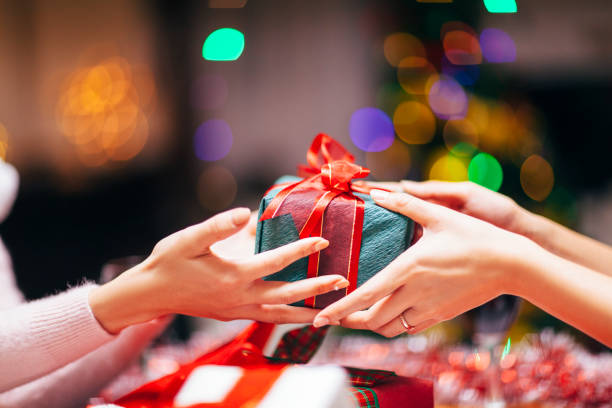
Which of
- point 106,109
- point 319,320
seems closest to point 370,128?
point 106,109

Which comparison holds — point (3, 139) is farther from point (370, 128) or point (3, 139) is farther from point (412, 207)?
point (412, 207)

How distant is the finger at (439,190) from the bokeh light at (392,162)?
3.75 feet

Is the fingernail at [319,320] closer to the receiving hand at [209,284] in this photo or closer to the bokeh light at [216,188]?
the receiving hand at [209,284]

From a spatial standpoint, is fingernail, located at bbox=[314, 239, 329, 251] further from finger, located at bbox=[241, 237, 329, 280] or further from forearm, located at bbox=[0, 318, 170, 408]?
forearm, located at bbox=[0, 318, 170, 408]

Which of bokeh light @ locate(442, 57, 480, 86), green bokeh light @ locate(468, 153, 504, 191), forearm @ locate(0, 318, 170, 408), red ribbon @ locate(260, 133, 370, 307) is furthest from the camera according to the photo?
bokeh light @ locate(442, 57, 480, 86)

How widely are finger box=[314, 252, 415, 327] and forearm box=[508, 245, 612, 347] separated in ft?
0.40

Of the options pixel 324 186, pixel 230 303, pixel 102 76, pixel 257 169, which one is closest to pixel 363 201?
pixel 324 186

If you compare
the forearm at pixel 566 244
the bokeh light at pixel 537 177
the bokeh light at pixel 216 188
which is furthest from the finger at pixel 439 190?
the bokeh light at pixel 216 188

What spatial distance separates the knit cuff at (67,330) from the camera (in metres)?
0.54

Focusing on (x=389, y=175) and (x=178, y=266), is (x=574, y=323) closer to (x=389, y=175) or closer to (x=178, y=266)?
(x=178, y=266)

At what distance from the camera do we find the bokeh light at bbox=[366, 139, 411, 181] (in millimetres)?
1864

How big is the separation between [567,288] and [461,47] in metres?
1.42

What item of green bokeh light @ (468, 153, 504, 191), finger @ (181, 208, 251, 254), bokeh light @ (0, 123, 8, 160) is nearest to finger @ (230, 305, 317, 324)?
finger @ (181, 208, 251, 254)

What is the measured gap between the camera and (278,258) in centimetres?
47
